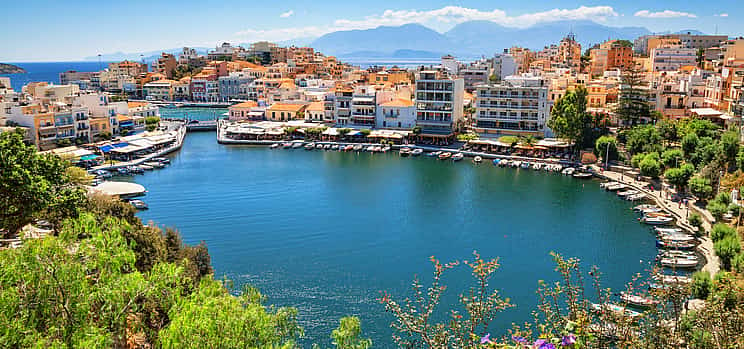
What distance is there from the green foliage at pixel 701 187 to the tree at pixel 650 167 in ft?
14.4

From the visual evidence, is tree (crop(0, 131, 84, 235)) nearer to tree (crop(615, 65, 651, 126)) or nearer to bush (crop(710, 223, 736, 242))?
bush (crop(710, 223, 736, 242))

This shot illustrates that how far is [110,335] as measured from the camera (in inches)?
338

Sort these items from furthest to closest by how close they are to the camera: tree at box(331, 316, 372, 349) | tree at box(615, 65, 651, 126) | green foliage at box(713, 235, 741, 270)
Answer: tree at box(615, 65, 651, 126) < green foliage at box(713, 235, 741, 270) < tree at box(331, 316, 372, 349)

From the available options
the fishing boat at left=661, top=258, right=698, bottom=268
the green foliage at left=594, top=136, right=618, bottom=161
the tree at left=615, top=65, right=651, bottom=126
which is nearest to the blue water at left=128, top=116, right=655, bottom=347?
the fishing boat at left=661, top=258, right=698, bottom=268

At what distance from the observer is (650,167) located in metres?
29.1

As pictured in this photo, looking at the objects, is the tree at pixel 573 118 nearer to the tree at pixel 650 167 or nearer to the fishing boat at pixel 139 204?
the tree at pixel 650 167

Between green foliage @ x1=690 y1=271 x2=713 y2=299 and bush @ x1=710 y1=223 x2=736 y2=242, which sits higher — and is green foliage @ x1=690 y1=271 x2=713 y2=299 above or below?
below

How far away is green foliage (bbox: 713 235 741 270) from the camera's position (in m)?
17.1

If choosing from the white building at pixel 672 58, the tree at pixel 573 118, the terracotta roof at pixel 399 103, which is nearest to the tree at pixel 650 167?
the tree at pixel 573 118

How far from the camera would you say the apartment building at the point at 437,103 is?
142 ft

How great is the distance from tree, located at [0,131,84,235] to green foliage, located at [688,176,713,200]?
24.2 m

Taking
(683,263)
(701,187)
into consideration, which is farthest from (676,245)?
(701,187)

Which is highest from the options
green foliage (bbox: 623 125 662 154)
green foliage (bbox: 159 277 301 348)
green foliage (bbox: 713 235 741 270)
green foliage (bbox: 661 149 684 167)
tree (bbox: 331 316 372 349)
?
green foliage (bbox: 623 125 662 154)

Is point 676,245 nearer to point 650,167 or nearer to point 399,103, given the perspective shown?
point 650,167
